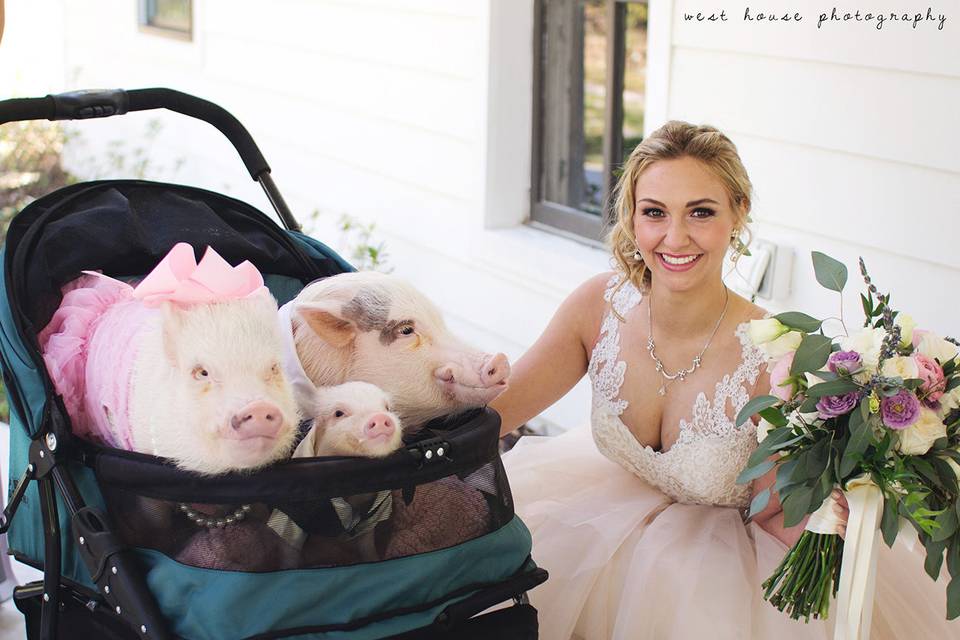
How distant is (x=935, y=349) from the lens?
1.45 meters

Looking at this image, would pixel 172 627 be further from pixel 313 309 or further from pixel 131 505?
Result: pixel 313 309

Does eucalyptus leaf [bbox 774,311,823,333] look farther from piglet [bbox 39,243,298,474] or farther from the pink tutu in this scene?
the pink tutu

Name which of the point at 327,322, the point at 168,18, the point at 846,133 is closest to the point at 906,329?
the point at 327,322

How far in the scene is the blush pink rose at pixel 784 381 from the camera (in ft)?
4.97

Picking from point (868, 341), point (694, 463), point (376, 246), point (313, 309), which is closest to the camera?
point (868, 341)

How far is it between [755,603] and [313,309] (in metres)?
0.87

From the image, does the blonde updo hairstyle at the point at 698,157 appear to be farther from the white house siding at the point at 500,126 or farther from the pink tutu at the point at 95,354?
the pink tutu at the point at 95,354

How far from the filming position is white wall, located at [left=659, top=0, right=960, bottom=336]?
2.22 metres

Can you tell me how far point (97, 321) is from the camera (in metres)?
1.56

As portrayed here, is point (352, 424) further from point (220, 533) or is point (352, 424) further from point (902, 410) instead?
point (902, 410)

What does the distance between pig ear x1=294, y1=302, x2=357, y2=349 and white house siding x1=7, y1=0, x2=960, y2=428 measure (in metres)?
1.27

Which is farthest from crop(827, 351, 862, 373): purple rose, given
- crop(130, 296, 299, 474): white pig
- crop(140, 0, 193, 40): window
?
crop(140, 0, 193, 40): window

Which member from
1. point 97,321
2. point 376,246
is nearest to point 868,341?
point 97,321

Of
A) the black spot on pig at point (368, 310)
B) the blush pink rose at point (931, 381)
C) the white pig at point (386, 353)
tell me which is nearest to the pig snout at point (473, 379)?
the white pig at point (386, 353)
